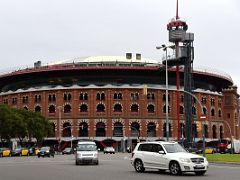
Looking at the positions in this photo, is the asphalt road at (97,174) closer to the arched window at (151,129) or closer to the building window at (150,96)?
the arched window at (151,129)

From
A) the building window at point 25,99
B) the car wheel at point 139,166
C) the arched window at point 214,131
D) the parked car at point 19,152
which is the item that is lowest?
the parked car at point 19,152

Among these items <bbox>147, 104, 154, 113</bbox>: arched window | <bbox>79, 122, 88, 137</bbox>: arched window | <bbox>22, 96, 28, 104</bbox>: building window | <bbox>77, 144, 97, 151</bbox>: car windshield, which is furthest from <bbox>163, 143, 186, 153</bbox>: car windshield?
<bbox>22, 96, 28, 104</bbox>: building window

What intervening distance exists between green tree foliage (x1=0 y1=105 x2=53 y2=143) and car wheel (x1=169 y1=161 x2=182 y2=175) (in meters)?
51.6

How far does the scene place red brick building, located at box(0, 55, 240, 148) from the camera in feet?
315

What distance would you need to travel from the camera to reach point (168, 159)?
22.9m

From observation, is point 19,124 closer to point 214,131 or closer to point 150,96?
point 150,96

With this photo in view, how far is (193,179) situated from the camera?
20094 mm

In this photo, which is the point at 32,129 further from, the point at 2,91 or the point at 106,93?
the point at 2,91

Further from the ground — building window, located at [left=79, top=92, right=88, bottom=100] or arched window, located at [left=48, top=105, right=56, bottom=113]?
building window, located at [left=79, top=92, right=88, bottom=100]

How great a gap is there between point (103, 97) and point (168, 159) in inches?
2957

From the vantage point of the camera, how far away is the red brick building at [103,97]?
96.1 metres

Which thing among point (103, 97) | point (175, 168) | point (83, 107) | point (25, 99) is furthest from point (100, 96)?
point (175, 168)

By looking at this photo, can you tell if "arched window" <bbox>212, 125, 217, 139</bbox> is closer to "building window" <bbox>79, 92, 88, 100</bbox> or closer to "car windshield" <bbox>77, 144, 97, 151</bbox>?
"building window" <bbox>79, 92, 88, 100</bbox>

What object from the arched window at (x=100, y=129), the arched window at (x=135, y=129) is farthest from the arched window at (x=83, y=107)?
the arched window at (x=135, y=129)
